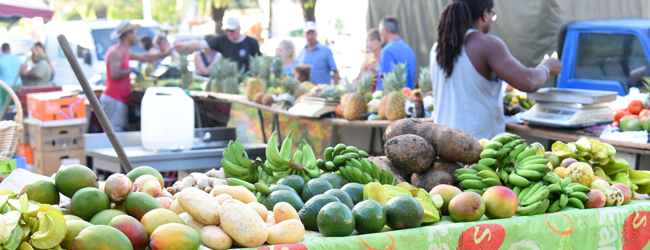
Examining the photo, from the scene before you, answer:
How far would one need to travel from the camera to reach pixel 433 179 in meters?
2.39

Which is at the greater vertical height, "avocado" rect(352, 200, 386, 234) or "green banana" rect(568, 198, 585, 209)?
"avocado" rect(352, 200, 386, 234)

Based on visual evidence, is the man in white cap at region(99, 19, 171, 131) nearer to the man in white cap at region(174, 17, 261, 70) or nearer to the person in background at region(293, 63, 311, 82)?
the man in white cap at region(174, 17, 261, 70)

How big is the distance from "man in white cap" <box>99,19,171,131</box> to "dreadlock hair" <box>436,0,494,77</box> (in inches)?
187

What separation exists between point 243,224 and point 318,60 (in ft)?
21.5

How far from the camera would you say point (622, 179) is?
8.52 feet

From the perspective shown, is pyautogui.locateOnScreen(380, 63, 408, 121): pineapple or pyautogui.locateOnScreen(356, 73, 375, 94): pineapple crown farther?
pyautogui.locateOnScreen(356, 73, 375, 94): pineapple crown

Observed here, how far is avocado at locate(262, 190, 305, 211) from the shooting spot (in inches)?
76.4

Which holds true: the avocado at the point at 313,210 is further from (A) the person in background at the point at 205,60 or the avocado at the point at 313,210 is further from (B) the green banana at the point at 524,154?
(A) the person in background at the point at 205,60

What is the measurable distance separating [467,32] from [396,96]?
134 centimetres

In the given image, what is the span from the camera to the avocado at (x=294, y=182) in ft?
7.23

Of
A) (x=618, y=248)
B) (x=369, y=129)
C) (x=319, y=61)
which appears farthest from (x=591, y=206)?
(x=319, y=61)

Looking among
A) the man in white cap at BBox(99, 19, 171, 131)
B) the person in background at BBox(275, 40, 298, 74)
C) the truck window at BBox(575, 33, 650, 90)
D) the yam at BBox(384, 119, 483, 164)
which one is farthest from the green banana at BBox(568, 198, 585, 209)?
the person in background at BBox(275, 40, 298, 74)

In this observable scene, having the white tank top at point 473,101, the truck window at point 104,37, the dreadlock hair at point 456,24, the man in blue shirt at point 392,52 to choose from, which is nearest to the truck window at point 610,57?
the man in blue shirt at point 392,52

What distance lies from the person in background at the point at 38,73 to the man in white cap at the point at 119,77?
4585mm
